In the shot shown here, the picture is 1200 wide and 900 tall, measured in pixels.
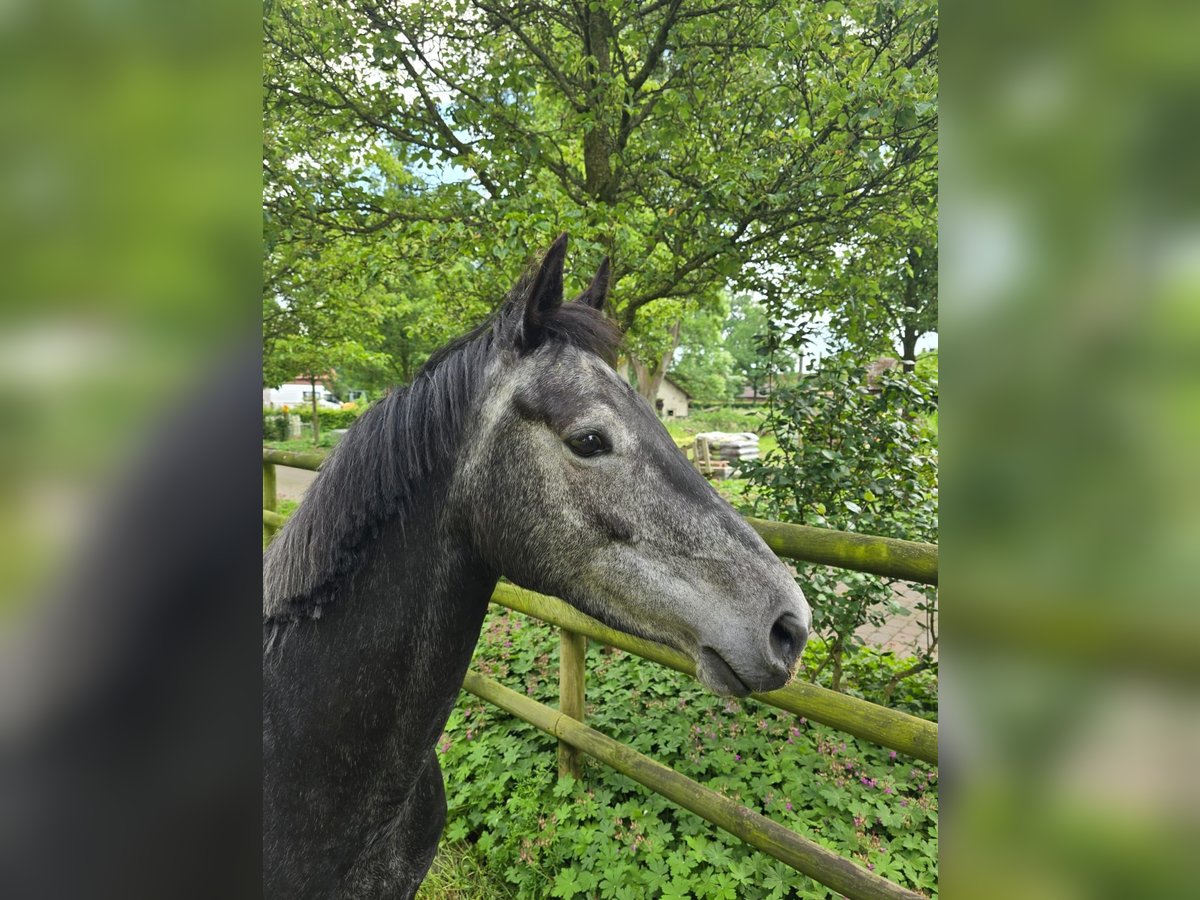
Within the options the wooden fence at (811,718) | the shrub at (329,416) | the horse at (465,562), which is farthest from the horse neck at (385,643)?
the shrub at (329,416)

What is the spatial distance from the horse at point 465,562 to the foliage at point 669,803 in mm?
1348

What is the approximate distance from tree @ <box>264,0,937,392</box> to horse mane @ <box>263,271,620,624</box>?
42.8 inches

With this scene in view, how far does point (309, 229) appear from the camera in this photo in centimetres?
290

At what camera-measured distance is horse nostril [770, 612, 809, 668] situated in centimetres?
110

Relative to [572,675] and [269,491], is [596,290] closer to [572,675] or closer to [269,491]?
[572,675]

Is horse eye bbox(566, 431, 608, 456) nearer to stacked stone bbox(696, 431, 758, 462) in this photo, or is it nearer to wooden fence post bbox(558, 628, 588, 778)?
wooden fence post bbox(558, 628, 588, 778)

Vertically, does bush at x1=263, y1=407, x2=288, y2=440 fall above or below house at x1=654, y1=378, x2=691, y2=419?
below

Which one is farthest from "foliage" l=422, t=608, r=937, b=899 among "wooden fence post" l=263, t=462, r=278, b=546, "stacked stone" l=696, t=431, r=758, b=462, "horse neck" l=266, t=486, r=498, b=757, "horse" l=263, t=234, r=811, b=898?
"stacked stone" l=696, t=431, r=758, b=462

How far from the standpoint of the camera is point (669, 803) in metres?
2.58
